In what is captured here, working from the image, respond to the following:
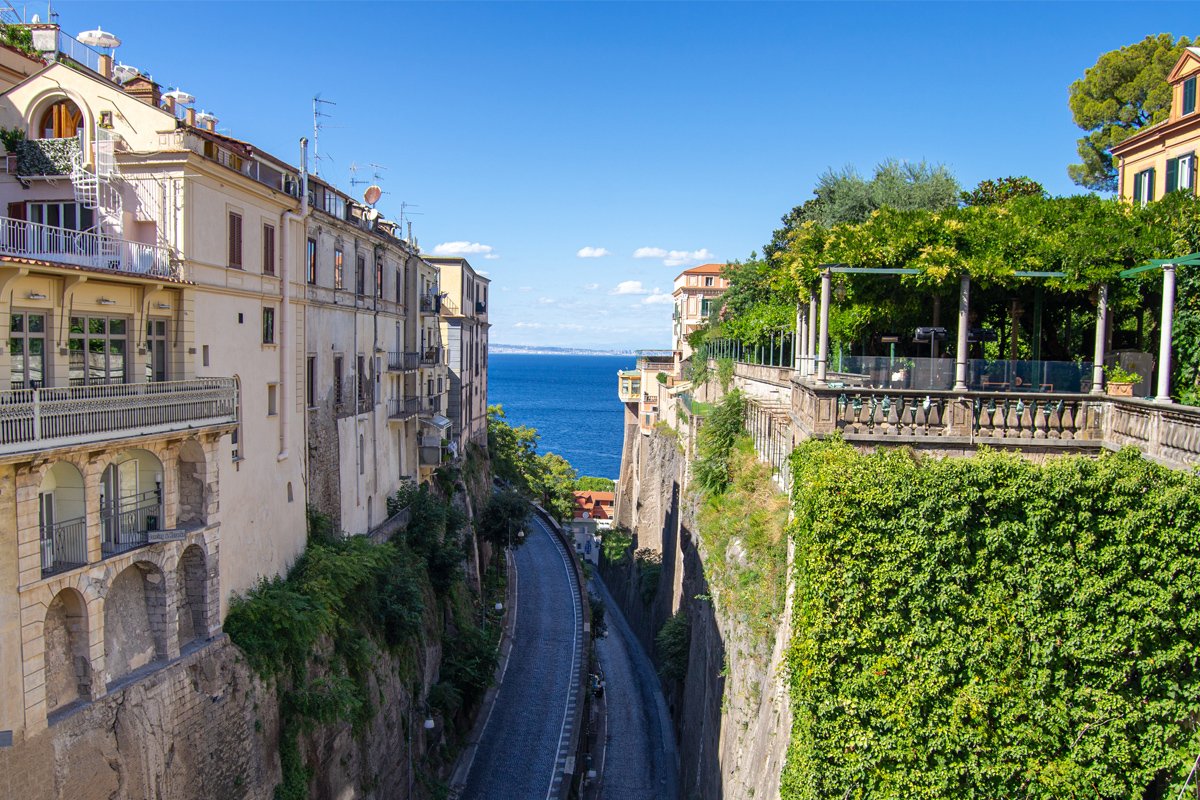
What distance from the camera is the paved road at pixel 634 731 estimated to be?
1143 inches

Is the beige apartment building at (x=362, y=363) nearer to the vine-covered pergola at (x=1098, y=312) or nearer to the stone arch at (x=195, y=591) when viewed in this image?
the stone arch at (x=195, y=591)

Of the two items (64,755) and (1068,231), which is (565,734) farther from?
(1068,231)

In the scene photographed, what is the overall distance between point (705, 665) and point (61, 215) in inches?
713

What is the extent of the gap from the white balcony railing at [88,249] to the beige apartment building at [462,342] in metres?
26.5

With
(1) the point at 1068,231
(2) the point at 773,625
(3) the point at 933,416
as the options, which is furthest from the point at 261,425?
(1) the point at 1068,231

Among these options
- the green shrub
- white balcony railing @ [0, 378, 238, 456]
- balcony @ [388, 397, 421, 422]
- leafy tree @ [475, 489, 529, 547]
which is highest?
white balcony railing @ [0, 378, 238, 456]

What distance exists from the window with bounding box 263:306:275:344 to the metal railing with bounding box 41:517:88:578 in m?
6.86

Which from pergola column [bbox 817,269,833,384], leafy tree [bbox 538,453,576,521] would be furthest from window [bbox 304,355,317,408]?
leafy tree [bbox 538,453,576,521]

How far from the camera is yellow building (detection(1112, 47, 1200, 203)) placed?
2291 centimetres

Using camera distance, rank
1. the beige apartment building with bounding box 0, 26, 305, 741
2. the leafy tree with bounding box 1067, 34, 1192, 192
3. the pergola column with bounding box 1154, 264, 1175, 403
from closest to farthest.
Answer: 1. the beige apartment building with bounding box 0, 26, 305, 741
2. the pergola column with bounding box 1154, 264, 1175, 403
3. the leafy tree with bounding box 1067, 34, 1192, 192

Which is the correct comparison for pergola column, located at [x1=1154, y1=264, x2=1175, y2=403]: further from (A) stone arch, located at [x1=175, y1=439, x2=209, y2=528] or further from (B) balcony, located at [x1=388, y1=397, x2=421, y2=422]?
(B) balcony, located at [x1=388, y1=397, x2=421, y2=422]

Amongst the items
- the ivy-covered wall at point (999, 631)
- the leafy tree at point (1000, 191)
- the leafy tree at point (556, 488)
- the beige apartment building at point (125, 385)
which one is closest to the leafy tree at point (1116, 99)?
the leafy tree at point (1000, 191)

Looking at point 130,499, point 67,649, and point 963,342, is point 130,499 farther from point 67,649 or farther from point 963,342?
point 963,342

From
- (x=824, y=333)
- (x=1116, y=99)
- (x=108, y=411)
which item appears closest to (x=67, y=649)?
(x=108, y=411)
